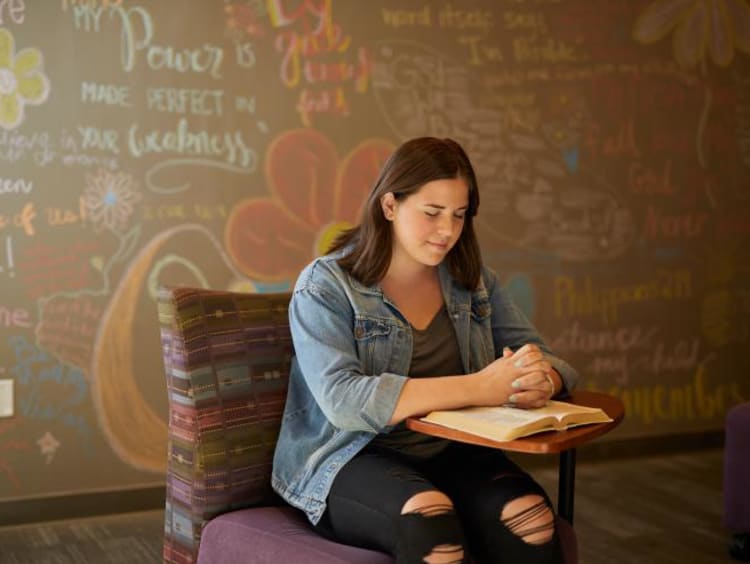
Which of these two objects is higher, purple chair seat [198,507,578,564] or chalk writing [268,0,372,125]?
chalk writing [268,0,372,125]

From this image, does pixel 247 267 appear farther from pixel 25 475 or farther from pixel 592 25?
pixel 592 25

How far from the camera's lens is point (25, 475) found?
11.0 ft

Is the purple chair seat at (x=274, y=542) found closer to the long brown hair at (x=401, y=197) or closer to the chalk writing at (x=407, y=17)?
the long brown hair at (x=401, y=197)

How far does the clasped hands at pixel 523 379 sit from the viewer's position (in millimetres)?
1945

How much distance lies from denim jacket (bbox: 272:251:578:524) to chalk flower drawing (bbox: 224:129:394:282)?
1495 mm

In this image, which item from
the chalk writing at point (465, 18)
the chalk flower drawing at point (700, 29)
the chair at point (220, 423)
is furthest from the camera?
the chalk flower drawing at point (700, 29)

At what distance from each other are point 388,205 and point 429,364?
1.12ft

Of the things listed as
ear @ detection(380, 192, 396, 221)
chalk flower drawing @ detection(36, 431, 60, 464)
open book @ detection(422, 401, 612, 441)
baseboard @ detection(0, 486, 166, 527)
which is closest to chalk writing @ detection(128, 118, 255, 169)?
chalk flower drawing @ detection(36, 431, 60, 464)

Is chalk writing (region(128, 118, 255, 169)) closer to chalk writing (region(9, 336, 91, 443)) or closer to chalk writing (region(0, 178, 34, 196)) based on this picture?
chalk writing (region(0, 178, 34, 196))

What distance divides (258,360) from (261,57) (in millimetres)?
1721

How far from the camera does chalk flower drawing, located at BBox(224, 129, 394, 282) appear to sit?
362 cm

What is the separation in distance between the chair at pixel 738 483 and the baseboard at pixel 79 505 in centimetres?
186

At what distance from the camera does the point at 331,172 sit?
3.74 meters

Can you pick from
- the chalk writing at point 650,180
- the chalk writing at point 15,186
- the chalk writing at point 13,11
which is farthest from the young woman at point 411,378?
the chalk writing at point 650,180
